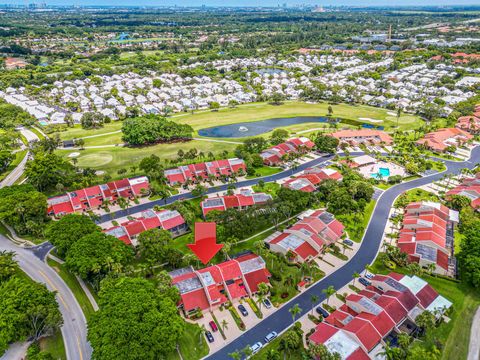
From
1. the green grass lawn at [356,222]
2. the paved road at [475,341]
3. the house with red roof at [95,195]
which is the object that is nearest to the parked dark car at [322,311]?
the paved road at [475,341]

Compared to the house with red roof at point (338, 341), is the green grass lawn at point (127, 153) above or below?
above

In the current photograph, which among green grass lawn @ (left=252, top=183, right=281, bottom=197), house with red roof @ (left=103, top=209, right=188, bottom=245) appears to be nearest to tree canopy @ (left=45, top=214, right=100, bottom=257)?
house with red roof @ (left=103, top=209, right=188, bottom=245)

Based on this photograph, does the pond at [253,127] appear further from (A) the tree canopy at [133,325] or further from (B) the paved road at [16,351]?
(B) the paved road at [16,351]

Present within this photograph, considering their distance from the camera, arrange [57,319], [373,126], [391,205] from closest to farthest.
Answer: [57,319] < [391,205] < [373,126]

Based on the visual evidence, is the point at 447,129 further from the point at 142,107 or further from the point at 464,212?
the point at 142,107

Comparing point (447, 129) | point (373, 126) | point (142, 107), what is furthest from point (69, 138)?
point (447, 129)

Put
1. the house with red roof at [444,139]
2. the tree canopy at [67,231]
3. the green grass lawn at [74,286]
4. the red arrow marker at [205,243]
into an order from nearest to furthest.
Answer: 1. the green grass lawn at [74,286]
2. the tree canopy at [67,231]
3. the red arrow marker at [205,243]
4. the house with red roof at [444,139]

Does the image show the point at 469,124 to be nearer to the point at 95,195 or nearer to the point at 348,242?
the point at 348,242
